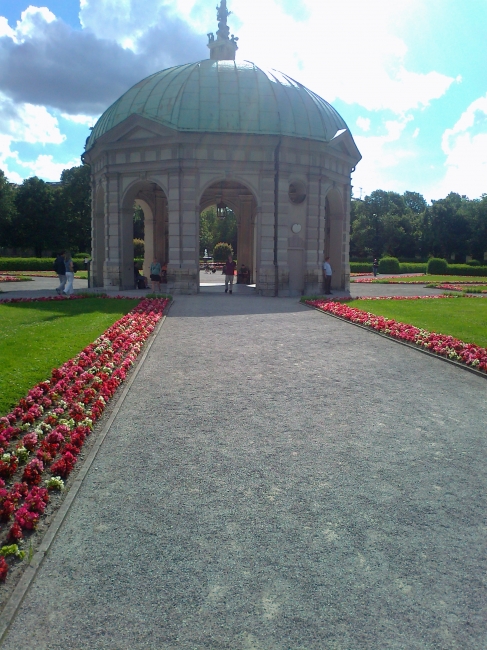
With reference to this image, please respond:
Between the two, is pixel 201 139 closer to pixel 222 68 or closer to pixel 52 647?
pixel 222 68

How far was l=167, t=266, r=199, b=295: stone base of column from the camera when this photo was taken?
84.5 feet

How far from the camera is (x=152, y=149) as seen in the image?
84.6ft

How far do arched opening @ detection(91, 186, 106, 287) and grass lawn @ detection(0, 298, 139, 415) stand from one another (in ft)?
30.3

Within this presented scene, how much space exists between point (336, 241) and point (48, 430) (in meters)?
24.8

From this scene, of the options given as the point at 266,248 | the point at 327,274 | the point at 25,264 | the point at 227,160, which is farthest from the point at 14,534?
the point at 25,264

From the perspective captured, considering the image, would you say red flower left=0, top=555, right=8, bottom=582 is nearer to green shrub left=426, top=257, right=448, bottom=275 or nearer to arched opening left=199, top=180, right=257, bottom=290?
arched opening left=199, top=180, right=257, bottom=290

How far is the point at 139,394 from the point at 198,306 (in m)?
12.3

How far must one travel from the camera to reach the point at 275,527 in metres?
4.73

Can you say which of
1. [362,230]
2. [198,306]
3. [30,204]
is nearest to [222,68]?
[198,306]

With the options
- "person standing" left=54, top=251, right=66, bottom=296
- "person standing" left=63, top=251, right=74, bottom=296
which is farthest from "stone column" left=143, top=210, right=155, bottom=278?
"person standing" left=63, top=251, right=74, bottom=296

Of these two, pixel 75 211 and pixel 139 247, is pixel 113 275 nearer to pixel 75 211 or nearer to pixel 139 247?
pixel 139 247

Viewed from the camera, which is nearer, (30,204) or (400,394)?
(400,394)

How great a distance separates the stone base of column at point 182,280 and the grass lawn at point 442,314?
7.06 metres

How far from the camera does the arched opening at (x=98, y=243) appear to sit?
3011cm
